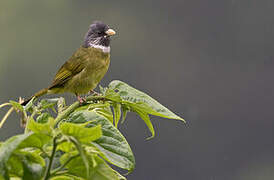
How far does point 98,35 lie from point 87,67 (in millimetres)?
150

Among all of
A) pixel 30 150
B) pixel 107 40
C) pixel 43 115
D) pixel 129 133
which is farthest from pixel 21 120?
pixel 129 133

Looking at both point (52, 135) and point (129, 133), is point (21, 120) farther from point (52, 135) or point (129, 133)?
point (129, 133)

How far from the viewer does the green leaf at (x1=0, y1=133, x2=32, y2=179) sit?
319 millimetres

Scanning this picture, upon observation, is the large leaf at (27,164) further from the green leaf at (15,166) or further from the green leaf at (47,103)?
the green leaf at (47,103)

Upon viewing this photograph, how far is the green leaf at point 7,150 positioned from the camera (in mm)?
319

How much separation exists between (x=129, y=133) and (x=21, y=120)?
1242cm

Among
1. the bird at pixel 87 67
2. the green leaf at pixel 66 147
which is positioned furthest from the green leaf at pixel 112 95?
the bird at pixel 87 67

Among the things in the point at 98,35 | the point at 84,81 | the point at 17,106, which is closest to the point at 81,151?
the point at 17,106

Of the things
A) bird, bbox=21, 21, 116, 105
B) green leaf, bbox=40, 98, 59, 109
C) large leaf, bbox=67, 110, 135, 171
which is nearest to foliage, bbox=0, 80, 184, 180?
large leaf, bbox=67, 110, 135, 171

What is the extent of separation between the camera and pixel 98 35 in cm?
161

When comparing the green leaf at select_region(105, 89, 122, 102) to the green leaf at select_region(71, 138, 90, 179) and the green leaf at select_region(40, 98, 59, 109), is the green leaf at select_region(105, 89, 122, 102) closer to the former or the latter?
the green leaf at select_region(40, 98, 59, 109)

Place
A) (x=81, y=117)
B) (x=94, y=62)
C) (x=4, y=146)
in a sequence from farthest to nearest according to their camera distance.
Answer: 1. (x=94, y=62)
2. (x=81, y=117)
3. (x=4, y=146)

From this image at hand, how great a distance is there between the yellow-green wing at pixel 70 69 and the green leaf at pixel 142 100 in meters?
0.92

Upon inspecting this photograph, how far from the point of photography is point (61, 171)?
0.37 metres
